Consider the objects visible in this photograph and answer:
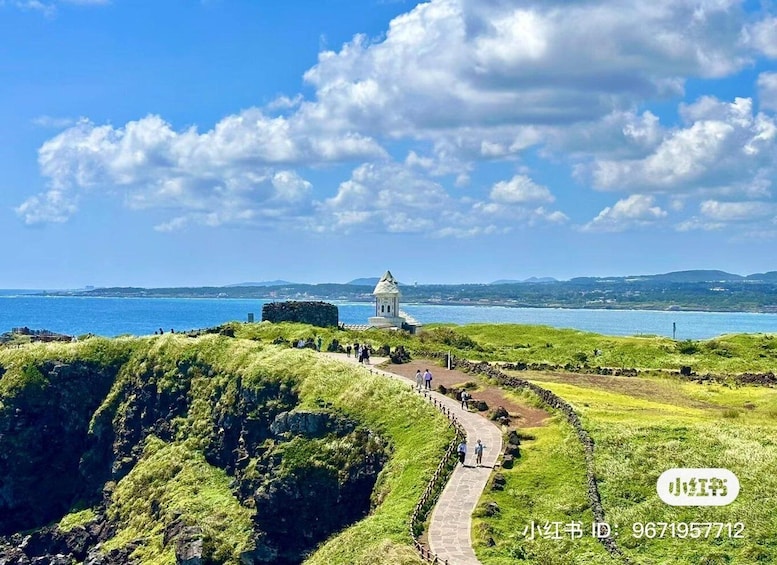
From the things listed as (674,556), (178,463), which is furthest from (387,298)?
(674,556)

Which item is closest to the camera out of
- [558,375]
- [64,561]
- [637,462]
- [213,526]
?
[637,462]

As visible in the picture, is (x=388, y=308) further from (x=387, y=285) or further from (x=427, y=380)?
(x=427, y=380)

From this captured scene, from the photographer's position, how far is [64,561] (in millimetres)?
58594

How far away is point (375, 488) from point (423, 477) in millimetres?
5244

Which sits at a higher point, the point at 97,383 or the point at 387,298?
the point at 387,298

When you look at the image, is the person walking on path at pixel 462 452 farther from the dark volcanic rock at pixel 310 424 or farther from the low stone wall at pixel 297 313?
the low stone wall at pixel 297 313

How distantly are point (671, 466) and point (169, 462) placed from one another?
4129 cm

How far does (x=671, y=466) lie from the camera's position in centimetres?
3784

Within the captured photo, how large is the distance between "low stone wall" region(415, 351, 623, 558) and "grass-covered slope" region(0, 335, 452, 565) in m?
7.25

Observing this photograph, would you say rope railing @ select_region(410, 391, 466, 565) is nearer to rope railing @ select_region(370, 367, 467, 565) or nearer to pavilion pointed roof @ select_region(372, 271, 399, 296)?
rope railing @ select_region(370, 367, 467, 565)

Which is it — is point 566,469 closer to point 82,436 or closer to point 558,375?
point 558,375

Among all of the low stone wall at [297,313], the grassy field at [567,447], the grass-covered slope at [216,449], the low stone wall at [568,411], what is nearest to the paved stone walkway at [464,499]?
the grassy field at [567,447]

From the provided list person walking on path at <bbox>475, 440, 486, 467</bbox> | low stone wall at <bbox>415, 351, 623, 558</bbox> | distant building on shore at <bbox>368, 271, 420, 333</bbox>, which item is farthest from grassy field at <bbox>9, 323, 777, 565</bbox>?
distant building on shore at <bbox>368, 271, 420, 333</bbox>

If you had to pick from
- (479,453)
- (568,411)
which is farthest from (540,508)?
(568,411)
